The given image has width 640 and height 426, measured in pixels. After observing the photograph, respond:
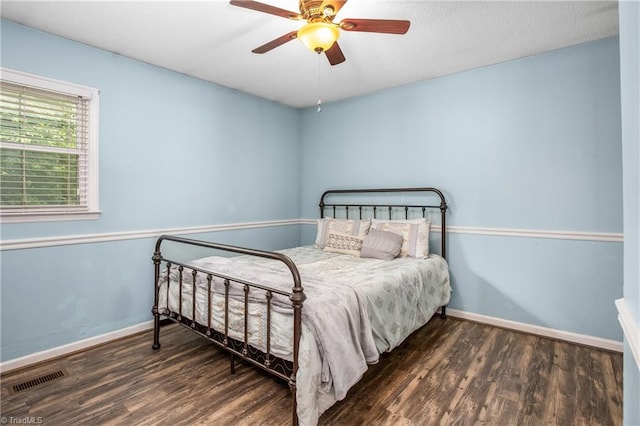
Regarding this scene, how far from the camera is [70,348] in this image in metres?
2.59

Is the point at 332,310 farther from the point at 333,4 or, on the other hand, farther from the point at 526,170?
the point at 526,170

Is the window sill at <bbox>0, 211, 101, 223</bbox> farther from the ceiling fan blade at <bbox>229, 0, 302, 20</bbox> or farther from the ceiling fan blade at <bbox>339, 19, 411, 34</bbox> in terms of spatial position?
the ceiling fan blade at <bbox>339, 19, 411, 34</bbox>

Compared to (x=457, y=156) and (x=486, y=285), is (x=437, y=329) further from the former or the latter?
(x=457, y=156)

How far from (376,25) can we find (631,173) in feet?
4.77

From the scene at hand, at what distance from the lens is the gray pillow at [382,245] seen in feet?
10.3

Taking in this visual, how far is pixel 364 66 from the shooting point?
10.3 feet

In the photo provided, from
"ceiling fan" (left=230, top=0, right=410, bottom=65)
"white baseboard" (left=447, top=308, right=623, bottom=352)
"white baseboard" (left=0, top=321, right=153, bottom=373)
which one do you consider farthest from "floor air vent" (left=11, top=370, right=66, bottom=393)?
"white baseboard" (left=447, top=308, right=623, bottom=352)

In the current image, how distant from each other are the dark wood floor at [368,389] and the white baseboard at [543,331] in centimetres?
9

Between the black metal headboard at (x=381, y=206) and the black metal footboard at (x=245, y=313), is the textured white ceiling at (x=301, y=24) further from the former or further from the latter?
the black metal footboard at (x=245, y=313)

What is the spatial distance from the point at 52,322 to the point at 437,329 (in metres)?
3.27

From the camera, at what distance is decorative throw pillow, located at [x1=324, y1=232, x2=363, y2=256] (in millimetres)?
3422

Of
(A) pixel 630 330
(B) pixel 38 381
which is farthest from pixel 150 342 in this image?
(A) pixel 630 330

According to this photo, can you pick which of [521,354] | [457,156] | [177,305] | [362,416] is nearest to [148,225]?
[177,305]

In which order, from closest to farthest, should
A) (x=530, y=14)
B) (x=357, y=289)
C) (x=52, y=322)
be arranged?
1. (x=357, y=289)
2. (x=530, y=14)
3. (x=52, y=322)
